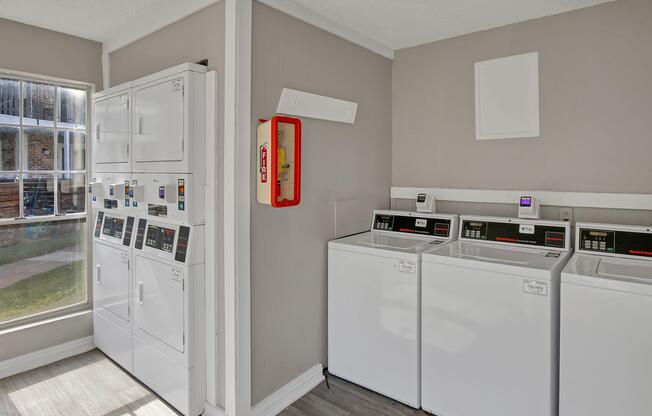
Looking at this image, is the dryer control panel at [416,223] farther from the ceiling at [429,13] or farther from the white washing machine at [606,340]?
the ceiling at [429,13]

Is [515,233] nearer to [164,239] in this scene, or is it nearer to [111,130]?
[164,239]

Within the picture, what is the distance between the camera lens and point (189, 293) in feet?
7.27

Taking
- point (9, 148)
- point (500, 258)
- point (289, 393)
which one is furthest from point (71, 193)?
point (500, 258)

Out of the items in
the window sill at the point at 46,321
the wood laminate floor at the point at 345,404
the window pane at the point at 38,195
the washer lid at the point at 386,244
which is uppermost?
the window pane at the point at 38,195

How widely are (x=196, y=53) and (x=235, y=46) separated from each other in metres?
0.42

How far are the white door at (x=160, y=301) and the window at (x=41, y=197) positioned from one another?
3.24 ft

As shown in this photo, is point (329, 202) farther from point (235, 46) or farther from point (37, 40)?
point (37, 40)

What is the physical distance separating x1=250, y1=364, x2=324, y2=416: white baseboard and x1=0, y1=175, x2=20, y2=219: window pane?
2.24 metres

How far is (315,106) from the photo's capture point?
Answer: 255 cm

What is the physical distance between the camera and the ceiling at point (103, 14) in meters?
2.40

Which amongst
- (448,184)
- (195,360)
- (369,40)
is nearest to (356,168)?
(448,184)

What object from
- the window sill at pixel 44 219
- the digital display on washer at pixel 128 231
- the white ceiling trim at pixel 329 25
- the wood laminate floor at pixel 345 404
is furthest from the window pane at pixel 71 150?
the wood laminate floor at pixel 345 404

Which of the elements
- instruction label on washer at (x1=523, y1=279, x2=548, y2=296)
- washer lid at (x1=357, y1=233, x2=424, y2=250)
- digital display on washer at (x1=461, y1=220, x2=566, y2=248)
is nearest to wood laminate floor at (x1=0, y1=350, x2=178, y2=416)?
washer lid at (x1=357, y1=233, x2=424, y2=250)

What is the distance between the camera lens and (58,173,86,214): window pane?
3.08 meters
